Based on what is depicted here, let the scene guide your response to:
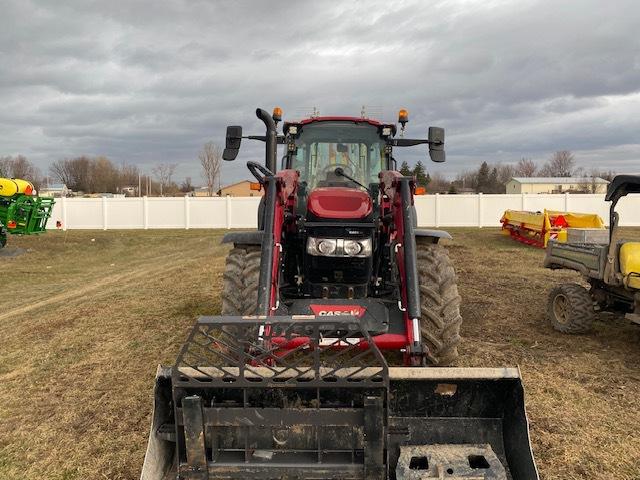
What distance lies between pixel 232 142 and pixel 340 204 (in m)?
1.41

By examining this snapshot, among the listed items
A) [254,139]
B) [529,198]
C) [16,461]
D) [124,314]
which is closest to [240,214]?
[529,198]

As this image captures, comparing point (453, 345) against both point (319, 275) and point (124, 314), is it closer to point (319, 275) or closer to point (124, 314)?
point (319, 275)

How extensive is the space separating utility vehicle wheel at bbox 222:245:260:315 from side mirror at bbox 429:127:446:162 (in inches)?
83.6

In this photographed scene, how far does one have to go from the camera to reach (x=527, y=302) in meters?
8.11

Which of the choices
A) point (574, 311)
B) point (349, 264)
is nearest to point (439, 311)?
point (349, 264)

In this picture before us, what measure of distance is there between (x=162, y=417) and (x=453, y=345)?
238cm

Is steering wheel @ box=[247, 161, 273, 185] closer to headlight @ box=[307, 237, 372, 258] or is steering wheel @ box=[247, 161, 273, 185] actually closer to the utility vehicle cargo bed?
headlight @ box=[307, 237, 372, 258]

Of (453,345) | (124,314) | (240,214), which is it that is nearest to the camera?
(453,345)

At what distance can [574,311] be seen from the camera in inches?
245

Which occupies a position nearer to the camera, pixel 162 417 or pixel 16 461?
pixel 162 417

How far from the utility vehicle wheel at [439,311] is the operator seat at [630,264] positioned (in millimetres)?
1955

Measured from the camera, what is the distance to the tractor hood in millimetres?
4551

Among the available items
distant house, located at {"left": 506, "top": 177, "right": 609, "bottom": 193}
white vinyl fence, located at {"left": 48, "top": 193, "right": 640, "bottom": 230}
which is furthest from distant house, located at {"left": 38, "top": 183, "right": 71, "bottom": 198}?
distant house, located at {"left": 506, "top": 177, "right": 609, "bottom": 193}

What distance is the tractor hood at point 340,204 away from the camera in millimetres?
4551
